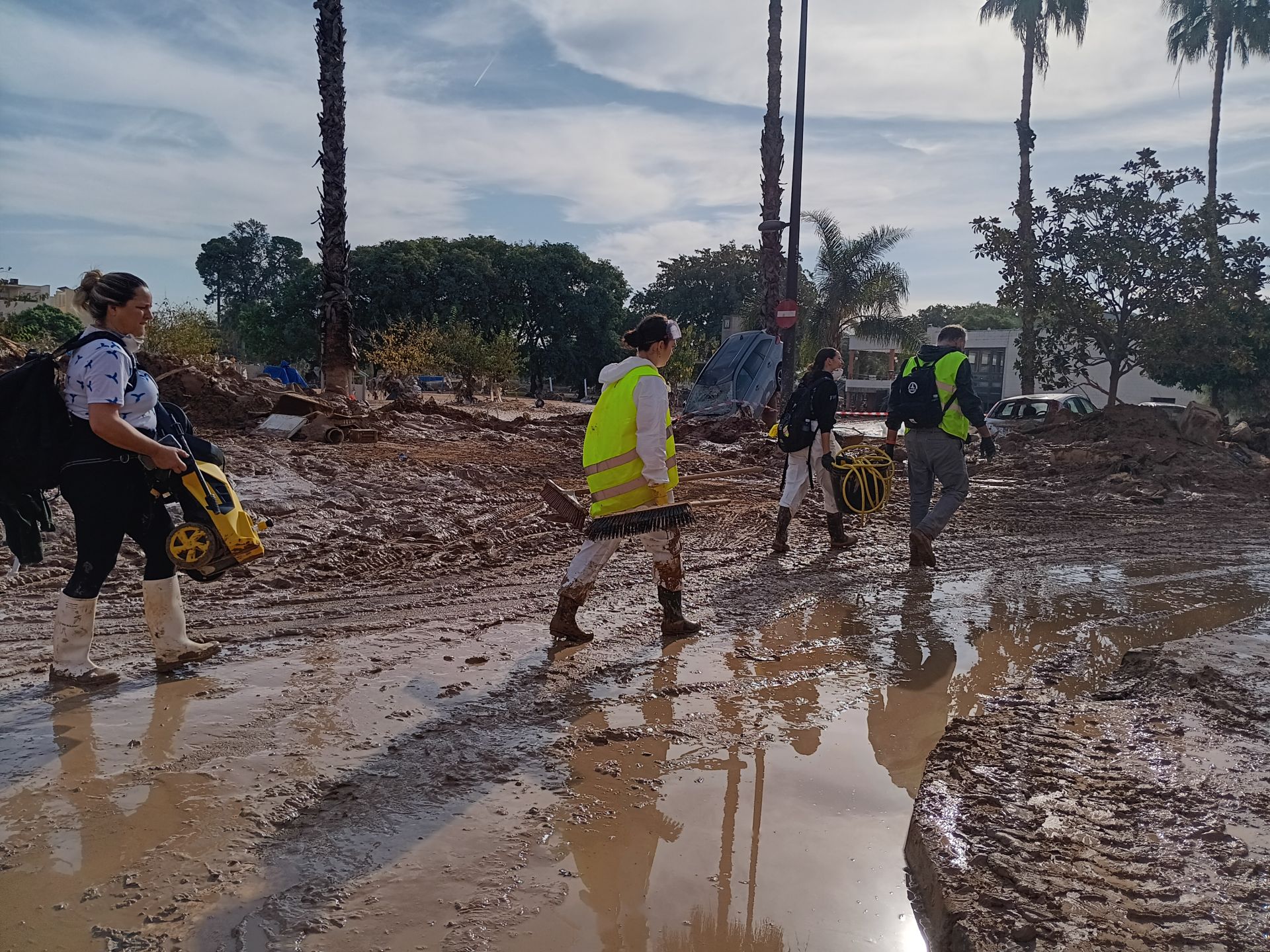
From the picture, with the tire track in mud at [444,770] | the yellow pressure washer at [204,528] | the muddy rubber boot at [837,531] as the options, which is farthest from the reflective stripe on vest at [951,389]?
the yellow pressure washer at [204,528]

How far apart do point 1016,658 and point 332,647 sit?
365cm

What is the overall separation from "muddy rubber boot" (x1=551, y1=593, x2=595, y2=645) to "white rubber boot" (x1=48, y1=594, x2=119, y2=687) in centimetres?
218

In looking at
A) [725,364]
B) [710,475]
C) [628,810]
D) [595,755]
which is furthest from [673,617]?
[725,364]

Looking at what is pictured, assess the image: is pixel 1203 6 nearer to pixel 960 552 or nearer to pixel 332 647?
pixel 960 552

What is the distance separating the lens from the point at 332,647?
4.96m

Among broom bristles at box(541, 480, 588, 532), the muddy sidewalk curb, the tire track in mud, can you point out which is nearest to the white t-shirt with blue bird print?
the tire track in mud

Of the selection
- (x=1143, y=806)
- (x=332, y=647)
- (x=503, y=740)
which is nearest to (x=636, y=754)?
(x=503, y=740)

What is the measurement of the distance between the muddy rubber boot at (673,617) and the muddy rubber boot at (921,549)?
278 cm

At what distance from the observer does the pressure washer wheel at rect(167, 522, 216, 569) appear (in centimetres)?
416

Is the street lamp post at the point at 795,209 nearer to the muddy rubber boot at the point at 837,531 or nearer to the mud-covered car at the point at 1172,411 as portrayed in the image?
the mud-covered car at the point at 1172,411

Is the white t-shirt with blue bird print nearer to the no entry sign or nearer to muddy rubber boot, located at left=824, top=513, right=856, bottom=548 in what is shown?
muddy rubber boot, located at left=824, top=513, right=856, bottom=548

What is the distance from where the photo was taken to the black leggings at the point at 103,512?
3967 millimetres

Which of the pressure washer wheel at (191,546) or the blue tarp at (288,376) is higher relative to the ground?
the blue tarp at (288,376)

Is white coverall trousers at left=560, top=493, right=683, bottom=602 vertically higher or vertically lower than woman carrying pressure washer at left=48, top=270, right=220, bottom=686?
lower
